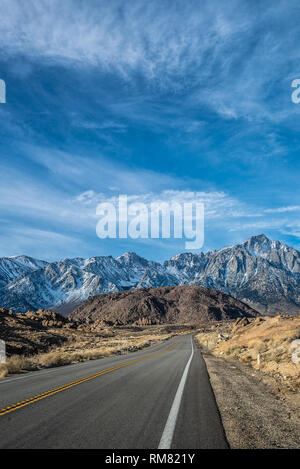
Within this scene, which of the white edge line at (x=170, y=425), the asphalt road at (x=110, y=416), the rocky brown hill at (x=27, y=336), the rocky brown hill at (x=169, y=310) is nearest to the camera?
the white edge line at (x=170, y=425)

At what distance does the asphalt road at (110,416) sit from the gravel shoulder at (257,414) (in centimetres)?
29

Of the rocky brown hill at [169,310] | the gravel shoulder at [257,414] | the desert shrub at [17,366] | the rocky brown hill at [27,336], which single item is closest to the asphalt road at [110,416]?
the gravel shoulder at [257,414]

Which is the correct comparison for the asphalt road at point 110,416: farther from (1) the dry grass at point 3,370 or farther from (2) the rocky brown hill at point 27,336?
(2) the rocky brown hill at point 27,336

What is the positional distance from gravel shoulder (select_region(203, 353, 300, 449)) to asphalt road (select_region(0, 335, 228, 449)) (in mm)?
289

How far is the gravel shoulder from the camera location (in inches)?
216

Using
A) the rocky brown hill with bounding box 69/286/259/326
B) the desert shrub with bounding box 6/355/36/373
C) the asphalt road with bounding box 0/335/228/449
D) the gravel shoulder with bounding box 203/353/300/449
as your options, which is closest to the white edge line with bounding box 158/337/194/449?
the asphalt road with bounding box 0/335/228/449

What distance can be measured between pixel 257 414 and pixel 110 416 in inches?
132

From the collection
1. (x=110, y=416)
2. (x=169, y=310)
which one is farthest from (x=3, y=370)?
(x=169, y=310)

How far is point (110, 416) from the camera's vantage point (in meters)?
6.72

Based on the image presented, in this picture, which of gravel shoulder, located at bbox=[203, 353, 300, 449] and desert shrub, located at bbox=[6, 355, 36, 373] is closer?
gravel shoulder, located at bbox=[203, 353, 300, 449]

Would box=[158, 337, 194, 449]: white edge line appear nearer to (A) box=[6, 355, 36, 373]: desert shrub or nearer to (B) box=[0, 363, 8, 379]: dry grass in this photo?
(B) box=[0, 363, 8, 379]: dry grass

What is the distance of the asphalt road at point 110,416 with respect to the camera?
Answer: 17.0 ft
